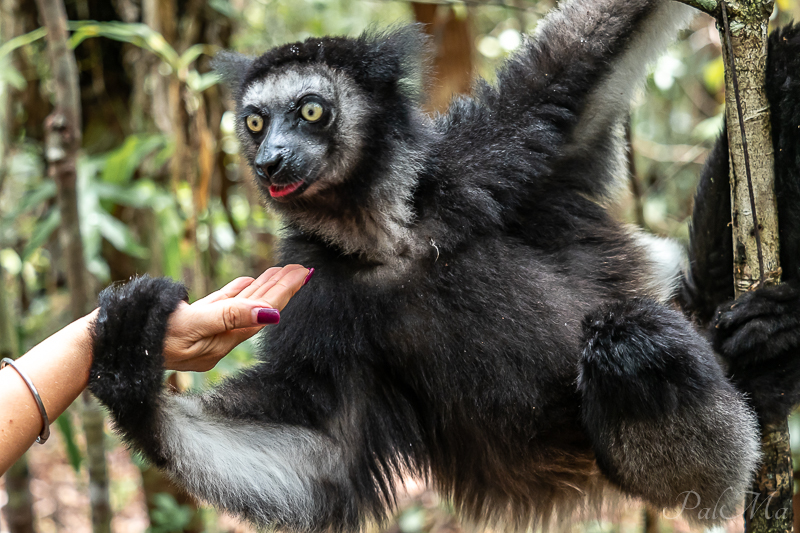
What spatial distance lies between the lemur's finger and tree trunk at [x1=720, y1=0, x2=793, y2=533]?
204cm

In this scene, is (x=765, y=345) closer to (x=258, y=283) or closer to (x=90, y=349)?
(x=258, y=283)

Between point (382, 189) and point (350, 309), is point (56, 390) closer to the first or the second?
point (350, 309)

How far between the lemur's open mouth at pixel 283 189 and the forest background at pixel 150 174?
32.5 inches

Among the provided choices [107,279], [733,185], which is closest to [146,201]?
[107,279]

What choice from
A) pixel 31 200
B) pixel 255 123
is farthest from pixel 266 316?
pixel 31 200

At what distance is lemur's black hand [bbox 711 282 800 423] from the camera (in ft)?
9.53

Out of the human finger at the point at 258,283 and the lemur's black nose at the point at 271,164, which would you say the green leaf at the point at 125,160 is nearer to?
the lemur's black nose at the point at 271,164

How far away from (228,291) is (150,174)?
130 inches

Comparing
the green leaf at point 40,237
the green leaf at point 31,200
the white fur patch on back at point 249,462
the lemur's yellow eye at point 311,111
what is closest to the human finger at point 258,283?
the white fur patch on back at point 249,462

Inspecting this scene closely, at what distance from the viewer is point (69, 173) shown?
3574 mm

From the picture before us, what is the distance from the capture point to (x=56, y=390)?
8.25ft

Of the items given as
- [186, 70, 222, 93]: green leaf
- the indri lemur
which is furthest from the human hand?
[186, 70, 222, 93]: green leaf

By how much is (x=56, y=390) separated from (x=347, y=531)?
1566 mm

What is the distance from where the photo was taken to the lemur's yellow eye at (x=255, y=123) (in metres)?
3.39
